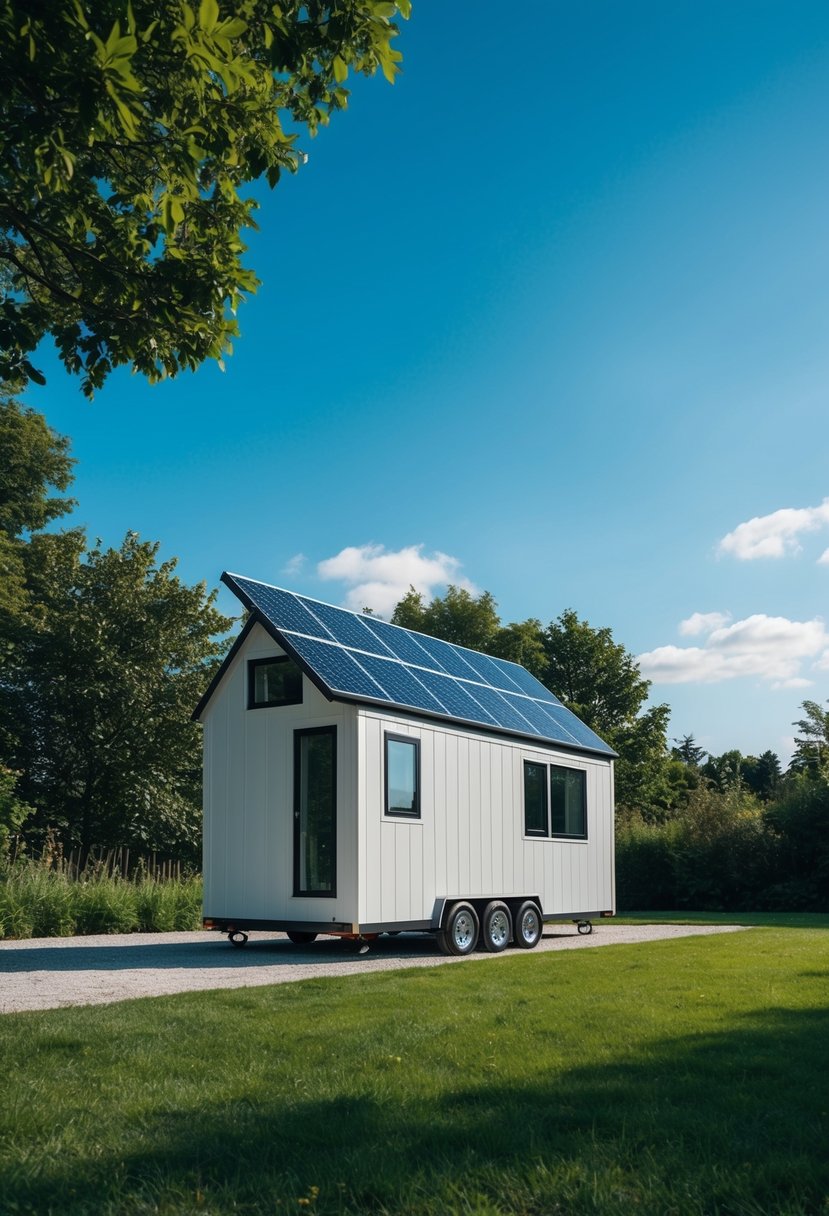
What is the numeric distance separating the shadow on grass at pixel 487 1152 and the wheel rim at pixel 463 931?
907cm

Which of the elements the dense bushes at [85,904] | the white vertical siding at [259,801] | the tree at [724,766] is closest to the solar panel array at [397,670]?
the white vertical siding at [259,801]

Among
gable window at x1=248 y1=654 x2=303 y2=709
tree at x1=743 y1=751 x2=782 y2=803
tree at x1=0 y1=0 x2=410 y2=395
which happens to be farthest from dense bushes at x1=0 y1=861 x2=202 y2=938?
tree at x1=743 y1=751 x2=782 y2=803

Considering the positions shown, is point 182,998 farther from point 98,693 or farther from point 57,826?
point 57,826

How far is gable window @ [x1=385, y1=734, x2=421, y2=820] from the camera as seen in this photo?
14164 millimetres

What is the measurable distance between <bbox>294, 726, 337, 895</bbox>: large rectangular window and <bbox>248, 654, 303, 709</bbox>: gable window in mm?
571

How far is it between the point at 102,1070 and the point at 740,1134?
10.7 ft

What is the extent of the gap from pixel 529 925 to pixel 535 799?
2184 millimetres

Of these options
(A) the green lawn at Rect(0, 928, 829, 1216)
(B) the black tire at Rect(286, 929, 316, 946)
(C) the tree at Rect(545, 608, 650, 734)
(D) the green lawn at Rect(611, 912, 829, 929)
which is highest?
(C) the tree at Rect(545, 608, 650, 734)

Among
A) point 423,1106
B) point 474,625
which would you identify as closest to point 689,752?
point 474,625

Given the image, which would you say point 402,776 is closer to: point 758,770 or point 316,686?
point 316,686

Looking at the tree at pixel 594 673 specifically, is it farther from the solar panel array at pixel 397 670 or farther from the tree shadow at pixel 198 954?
the tree shadow at pixel 198 954

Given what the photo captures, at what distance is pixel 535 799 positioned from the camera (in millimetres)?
17625

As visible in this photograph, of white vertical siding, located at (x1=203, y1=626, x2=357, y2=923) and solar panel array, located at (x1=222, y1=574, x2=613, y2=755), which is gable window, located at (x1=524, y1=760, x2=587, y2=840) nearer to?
solar panel array, located at (x1=222, y1=574, x2=613, y2=755)

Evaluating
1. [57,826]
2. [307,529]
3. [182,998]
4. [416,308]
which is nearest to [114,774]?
[57,826]
